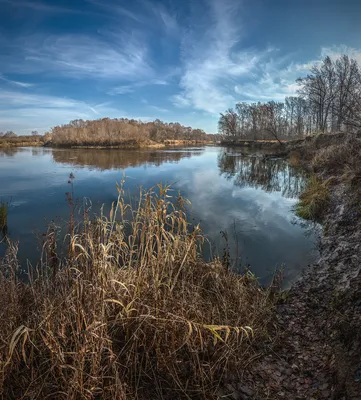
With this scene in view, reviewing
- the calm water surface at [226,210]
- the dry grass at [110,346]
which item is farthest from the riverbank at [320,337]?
the calm water surface at [226,210]

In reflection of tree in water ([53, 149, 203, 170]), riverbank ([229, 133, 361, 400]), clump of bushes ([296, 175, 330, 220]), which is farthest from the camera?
reflection of tree in water ([53, 149, 203, 170])

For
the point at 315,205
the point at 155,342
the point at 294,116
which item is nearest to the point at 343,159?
the point at 315,205

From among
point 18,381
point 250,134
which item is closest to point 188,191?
point 18,381

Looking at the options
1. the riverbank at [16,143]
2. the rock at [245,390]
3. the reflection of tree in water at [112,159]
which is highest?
the riverbank at [16,143]

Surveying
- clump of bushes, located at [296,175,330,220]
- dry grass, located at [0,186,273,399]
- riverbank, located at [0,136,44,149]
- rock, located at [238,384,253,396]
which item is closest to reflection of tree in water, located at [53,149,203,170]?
clump of bushes, located at [296,175,330,220]

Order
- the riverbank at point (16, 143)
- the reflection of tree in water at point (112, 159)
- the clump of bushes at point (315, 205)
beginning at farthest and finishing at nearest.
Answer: the riverbank at point (16, 143), the reflection of tree in water at point (112, 159), the clump of bushes at point (315, 205)

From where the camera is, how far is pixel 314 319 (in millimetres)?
3873

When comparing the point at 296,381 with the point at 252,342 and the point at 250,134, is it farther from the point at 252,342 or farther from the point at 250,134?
the point at 250,134

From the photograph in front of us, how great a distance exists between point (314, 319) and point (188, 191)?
1127 centimetres

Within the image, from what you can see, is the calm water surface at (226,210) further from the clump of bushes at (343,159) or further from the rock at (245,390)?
the rock at (245,390)

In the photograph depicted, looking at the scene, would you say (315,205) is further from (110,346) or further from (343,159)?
(110,346)

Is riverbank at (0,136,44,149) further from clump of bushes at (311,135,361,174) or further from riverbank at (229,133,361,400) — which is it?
riverbank at (229,133,361,400)

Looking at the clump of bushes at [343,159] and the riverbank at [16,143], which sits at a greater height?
the riverbank at [16,143]

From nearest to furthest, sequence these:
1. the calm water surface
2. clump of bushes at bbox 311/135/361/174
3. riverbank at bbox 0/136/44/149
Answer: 1. the calm water surface
2. clump of bushes at bbox 311/135/361/174
3. riverbank at bbox 0/136/44/149
